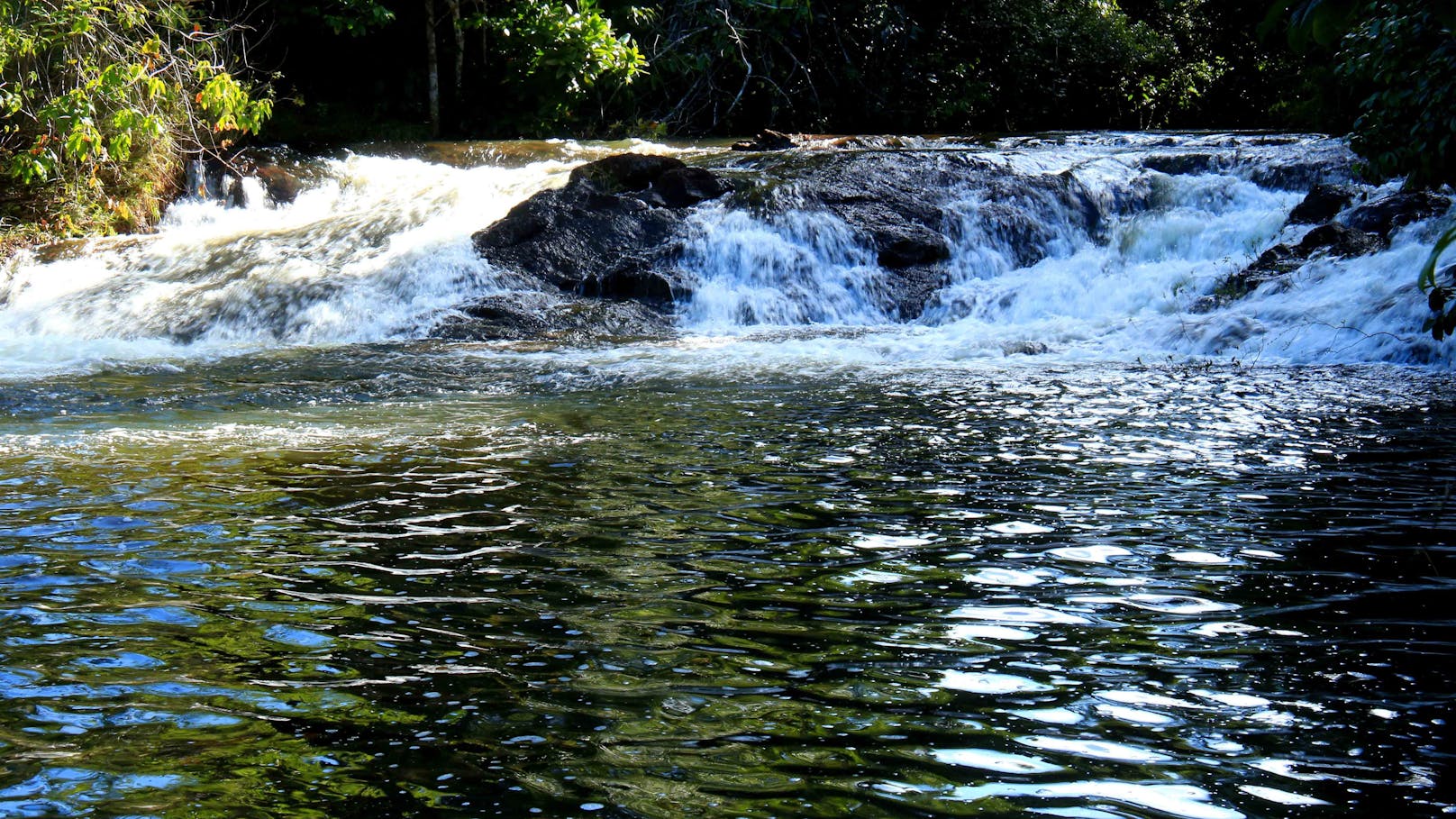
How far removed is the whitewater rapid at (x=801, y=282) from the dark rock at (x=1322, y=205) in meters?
0.20

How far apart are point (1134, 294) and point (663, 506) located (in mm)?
8317

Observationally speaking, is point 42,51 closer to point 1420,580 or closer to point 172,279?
point 172,279

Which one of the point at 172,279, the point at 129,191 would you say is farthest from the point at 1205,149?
the point at 129,191

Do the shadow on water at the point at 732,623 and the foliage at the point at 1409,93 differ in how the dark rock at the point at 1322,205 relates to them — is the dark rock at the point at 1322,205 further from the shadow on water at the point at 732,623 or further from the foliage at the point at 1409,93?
the shadow on water at the point at 732,623

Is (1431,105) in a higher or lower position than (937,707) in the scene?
higher

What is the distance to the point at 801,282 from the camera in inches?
508

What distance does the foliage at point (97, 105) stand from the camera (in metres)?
13.1

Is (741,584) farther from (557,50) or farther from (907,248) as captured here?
(557,50)

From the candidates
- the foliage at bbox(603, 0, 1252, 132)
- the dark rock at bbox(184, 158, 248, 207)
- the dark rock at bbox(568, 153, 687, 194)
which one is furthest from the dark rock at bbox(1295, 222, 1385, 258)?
the dark rock at bbox(184, 158, 248, 207)

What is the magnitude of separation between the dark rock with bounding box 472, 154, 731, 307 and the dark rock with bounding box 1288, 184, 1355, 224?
5935 millimetres

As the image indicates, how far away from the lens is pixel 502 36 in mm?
18406

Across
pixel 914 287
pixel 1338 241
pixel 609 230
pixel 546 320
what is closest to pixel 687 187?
pixel 609 230

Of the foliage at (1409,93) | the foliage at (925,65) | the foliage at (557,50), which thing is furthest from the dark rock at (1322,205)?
the foliage at (557,50)

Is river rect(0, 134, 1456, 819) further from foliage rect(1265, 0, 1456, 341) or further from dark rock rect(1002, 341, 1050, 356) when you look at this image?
foliage rect(1265, 0, 1456, 341)
